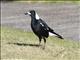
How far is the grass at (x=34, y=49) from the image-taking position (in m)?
11.3

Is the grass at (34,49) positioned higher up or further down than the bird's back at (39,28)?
further down

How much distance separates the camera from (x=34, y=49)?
12148 mm

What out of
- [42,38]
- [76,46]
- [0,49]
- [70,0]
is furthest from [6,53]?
[70,0]

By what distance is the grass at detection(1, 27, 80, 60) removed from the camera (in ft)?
37.0

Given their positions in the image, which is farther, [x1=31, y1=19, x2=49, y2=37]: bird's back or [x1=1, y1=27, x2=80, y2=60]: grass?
[x1=31, y1=19, x2=49, y2=37]: bird's back

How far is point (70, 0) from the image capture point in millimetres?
31391

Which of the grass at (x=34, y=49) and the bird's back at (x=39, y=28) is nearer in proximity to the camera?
the grass at (x=34, y=49)

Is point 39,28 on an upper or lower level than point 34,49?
upper

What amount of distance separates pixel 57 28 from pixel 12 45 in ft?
20.7

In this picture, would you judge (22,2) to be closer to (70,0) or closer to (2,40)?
(70,0)

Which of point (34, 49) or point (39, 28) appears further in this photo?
point (39, 28)

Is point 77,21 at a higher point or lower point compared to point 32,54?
lower

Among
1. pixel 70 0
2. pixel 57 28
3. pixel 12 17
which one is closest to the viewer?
pixel 57 28

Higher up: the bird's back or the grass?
the bird's back
